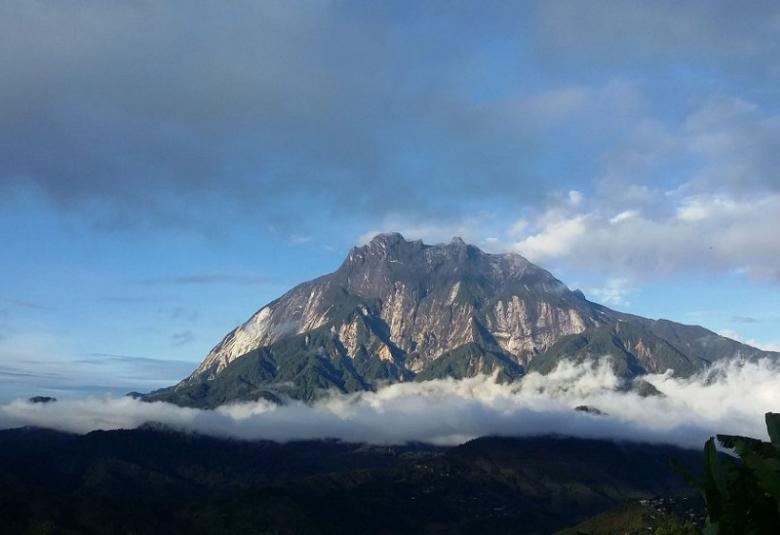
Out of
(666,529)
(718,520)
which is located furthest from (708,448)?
(666,529)

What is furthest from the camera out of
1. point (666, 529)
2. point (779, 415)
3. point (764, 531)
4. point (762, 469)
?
point (666, 529)

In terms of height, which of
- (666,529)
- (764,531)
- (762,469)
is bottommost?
(666,529)

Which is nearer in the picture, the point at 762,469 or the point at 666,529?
the point at 762,469

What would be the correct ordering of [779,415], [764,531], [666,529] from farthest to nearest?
[666,529]
[779,415]
[764,531]

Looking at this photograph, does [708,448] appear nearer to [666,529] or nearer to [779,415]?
[779,415]

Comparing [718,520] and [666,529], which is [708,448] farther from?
[666,529]

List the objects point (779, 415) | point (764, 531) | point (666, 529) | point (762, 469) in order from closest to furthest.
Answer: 1. point (762, 469)
2. point (764, 531)
3. point (779, 415)
4. point (666, 529)

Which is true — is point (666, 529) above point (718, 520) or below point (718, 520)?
below
